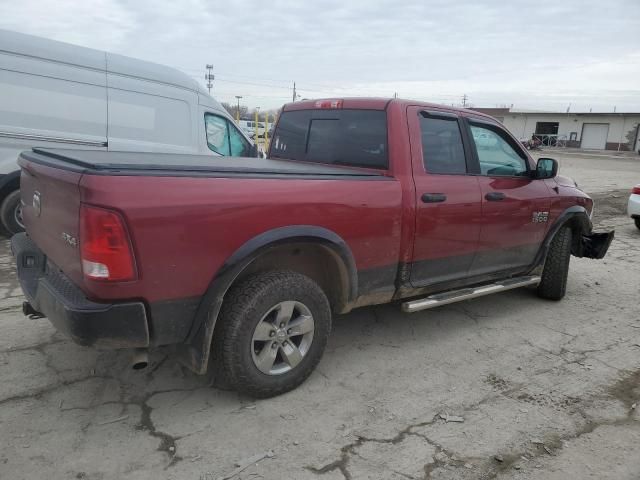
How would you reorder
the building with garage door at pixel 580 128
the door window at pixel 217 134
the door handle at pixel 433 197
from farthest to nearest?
the building with garage door at pixel 580 128, the door window at pixel 217 134, the door handle at pixel 433 197

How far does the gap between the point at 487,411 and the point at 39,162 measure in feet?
9.84

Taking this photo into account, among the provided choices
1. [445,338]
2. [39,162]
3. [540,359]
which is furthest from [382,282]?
[39,162]

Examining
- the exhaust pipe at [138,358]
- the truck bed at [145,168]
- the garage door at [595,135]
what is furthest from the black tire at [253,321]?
the garage door at [595,135]

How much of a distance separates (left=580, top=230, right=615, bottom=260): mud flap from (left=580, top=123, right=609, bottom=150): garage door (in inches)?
2164

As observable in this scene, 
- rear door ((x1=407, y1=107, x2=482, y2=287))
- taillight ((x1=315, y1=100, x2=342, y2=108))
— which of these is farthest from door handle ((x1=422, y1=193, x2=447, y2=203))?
taillight ((x1=315, y1=100, x2=342, y2=108))

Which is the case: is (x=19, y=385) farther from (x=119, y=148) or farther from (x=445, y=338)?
(x=119, y=148)

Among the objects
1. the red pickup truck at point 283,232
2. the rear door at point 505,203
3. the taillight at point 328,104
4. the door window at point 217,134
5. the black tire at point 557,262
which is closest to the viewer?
the red pickup truck at point 283,232

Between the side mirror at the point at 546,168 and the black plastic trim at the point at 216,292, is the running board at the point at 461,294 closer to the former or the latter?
the side mirror at the point at 546,168

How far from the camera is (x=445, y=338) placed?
4.06 meters

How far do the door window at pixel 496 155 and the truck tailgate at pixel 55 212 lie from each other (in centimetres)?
303

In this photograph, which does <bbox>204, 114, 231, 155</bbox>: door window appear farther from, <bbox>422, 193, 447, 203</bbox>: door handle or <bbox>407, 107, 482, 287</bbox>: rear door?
<bbox>422, 193, 447, 203</bbox>: door handle

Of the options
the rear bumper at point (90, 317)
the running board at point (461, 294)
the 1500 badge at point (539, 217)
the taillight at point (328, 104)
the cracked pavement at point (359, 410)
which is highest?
the taillight at point (328, 104)

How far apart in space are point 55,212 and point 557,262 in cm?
439

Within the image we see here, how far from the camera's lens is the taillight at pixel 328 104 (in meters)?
3.94
